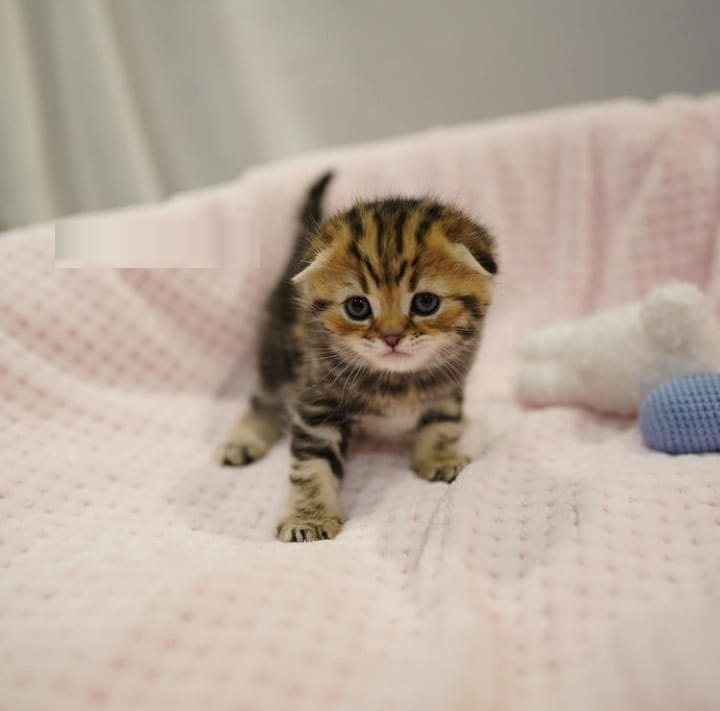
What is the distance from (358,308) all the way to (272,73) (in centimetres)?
129

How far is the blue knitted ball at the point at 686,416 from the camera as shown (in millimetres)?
1100

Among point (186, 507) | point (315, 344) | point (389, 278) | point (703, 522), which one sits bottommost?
point (186, 507)

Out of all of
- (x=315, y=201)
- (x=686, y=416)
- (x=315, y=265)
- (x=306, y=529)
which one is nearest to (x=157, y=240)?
(x=315, y=201)

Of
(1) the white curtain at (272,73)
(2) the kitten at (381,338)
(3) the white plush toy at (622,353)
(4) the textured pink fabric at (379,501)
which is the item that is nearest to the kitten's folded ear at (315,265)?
(2) the kitten at (381,338)

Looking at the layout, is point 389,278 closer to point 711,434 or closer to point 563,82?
point 711,434

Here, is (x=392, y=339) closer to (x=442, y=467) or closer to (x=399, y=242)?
(x=399, y=242)

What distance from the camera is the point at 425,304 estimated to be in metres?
1.09

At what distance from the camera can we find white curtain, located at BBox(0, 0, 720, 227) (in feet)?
6.19

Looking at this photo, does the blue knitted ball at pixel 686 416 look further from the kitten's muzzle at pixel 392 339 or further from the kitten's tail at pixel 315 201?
the kitten's tail at pixel 315 201

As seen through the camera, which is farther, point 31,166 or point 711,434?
point 31,166

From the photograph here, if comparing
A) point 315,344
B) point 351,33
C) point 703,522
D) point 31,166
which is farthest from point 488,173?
point 31,166

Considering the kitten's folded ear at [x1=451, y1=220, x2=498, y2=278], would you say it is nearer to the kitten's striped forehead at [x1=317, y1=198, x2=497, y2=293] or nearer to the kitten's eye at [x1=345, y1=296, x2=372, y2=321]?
the kitten's striped forehead at [x1=317, y1=198, x2=497, y2=293]

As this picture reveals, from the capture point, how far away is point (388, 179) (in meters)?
1.78

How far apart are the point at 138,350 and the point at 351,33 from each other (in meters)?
1.19
